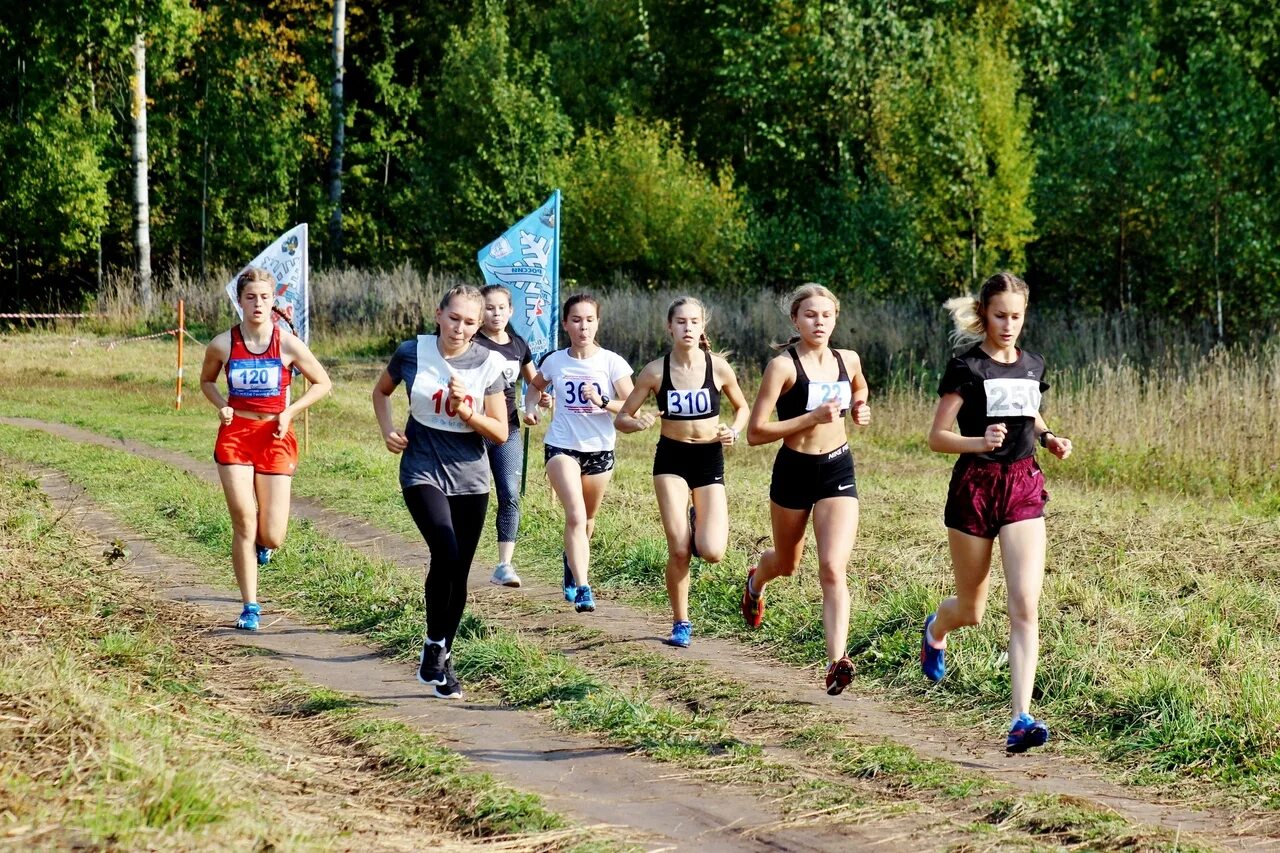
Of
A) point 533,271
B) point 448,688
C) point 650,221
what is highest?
point 650,221

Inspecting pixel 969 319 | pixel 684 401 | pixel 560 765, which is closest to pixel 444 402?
pixel 684 401

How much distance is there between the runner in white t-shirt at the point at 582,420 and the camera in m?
9.09

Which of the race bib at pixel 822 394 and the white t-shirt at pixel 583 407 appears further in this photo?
the white t-shirt at pixel 583 407

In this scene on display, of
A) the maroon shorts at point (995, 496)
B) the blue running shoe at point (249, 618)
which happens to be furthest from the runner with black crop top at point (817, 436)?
the blue running shoe at point (249, 618)

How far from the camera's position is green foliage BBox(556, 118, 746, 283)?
32438 mm

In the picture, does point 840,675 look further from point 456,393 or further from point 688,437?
point 456,393

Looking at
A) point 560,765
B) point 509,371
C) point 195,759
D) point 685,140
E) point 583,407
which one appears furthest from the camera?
point 685,140

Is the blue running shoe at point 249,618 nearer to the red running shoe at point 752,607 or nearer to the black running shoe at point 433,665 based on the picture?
the black running shoe at point 433,665

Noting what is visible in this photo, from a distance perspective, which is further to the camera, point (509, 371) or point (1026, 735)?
point (509, 371)

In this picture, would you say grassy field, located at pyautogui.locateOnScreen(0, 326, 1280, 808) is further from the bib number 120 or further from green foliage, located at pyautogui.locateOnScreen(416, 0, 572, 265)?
green foliage, located at pyautogui.locateOnScreen(416, 0, 572, 265)

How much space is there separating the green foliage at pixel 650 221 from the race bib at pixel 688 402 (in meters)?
24.2

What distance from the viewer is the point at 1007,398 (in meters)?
6.37

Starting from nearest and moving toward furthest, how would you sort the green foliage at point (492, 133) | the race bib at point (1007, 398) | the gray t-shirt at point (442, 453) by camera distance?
the race bib at point (1007, 398)
the gray t-shirt at point (442, 453)
the green foliage at point (492, 133)

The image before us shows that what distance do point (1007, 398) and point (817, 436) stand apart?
112cm
